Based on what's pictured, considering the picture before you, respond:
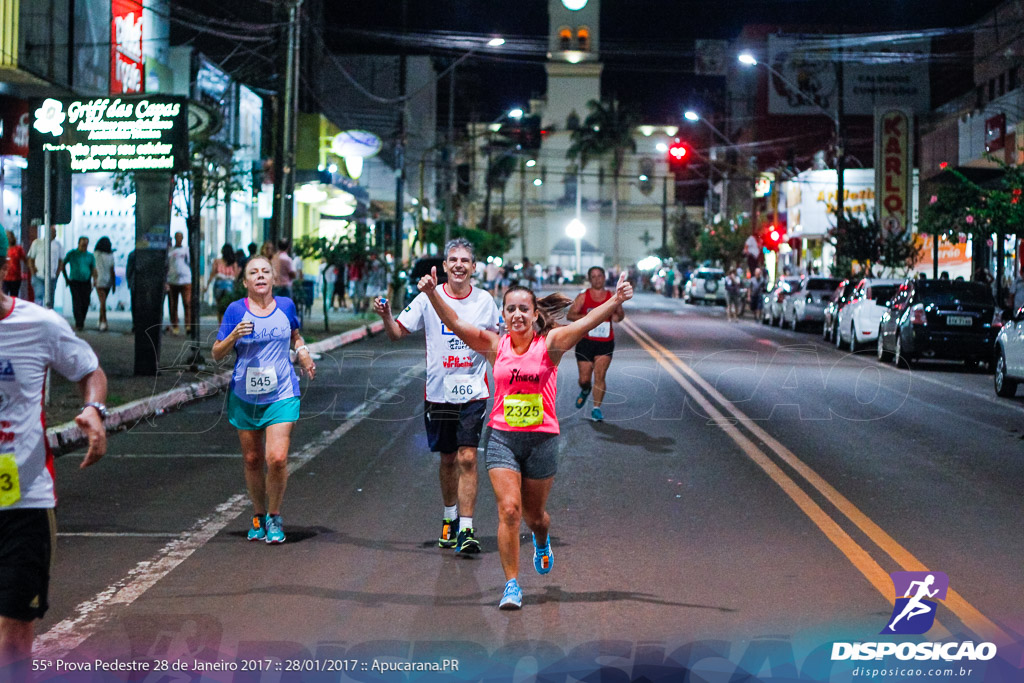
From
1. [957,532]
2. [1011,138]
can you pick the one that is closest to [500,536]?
[957,532]

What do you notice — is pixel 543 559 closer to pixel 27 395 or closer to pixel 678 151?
pixel 27 395

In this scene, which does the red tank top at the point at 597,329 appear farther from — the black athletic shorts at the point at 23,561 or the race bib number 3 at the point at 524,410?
the black athletic shorts at the point at 23,561

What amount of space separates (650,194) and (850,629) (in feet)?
399

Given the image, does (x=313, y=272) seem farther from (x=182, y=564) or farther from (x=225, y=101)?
(x=182, y=564)

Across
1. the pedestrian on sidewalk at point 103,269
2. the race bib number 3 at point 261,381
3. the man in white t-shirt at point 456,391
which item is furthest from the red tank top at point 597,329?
the pedestrian on sidewalk at point 103,269

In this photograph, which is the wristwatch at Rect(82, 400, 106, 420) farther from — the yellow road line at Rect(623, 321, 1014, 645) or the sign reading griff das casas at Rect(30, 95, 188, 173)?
the sign reading griff das casas at Rect(30, 95, 188, 173)

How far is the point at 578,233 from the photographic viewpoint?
122 metres

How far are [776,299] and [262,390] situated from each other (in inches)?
1279

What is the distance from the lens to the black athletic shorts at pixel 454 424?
26.1 ft

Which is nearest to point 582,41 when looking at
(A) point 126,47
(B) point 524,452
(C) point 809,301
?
(C) point 809,301

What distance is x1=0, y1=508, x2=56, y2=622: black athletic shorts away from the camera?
4379mm

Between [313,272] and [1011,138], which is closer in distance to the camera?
[1011,138]

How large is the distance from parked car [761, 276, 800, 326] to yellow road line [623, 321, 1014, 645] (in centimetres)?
2159

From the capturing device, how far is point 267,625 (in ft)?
19.9
